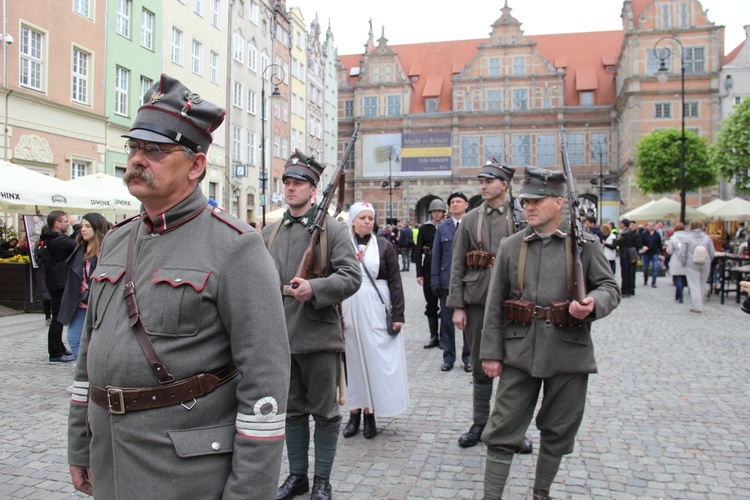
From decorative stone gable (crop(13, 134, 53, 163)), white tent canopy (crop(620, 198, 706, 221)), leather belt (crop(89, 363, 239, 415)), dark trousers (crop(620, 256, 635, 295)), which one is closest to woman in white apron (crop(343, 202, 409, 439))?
leather belt (crop(89, 363, 239, 415))

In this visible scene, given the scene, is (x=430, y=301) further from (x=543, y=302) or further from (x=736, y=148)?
(x=736, y=148)

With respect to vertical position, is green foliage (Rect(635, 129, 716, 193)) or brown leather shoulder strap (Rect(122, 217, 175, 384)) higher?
green foliage (Rect(635, 129, 716, 193))

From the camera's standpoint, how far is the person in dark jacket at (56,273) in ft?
26.8

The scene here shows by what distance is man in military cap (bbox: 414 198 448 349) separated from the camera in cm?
941

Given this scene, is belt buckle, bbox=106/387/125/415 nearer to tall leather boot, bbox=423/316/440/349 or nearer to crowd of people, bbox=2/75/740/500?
crowd of people, bbox=2/75/740/500

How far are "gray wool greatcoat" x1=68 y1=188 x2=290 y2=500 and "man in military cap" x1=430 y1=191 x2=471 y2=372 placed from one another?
5.64 m

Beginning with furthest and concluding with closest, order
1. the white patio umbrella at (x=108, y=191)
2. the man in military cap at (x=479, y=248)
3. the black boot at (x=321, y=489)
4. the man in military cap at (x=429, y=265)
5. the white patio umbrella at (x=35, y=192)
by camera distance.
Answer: the white patio umbrella at (x=108, y=191) → the white patio umbrella at (x=35, y=192) → the man in military cap at (x=429, y=265) → the man in military cap at (x=479, y=248) → the black boot at (x=321, y=489)

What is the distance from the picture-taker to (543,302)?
145 inches

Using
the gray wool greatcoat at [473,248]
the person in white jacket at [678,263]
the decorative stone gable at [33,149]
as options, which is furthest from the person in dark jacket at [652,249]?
the decorative stone gable at [33,149]

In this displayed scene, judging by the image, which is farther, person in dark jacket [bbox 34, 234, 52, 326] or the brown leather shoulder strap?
person in dark jacket [bbox 34, 234, 52, 326]

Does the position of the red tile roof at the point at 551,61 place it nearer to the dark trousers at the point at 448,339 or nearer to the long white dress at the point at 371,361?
the dark trousers at the point at 448,339

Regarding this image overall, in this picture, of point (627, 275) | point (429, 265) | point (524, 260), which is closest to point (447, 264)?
point (429, 265)

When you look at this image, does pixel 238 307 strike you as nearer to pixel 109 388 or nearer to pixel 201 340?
pixel 201 340

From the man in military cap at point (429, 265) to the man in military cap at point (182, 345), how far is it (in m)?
7.16
